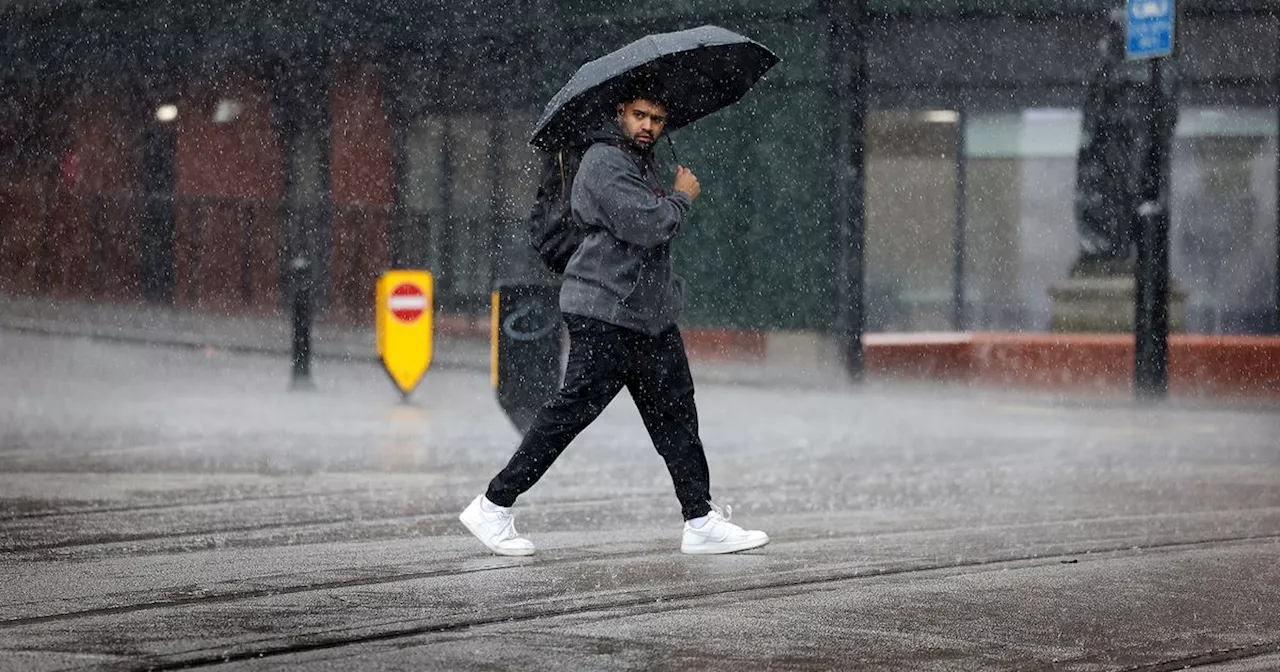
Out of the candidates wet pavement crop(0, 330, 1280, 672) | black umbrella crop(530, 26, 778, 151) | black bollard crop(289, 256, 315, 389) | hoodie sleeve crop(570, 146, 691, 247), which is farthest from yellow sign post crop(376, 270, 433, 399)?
hoodie sleeve crop(570, 146, 691, 247)

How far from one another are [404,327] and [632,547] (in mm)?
8627

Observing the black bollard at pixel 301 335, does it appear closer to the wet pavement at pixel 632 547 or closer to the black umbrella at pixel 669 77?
the wet pavement at pixel 632 547

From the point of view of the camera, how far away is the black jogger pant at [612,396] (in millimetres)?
7215

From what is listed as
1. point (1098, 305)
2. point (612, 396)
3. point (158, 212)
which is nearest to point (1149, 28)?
point (1098, 305)

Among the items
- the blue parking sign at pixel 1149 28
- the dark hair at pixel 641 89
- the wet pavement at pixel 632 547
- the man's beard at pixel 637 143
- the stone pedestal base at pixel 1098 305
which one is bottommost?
the wet pavement at pixel 632 547

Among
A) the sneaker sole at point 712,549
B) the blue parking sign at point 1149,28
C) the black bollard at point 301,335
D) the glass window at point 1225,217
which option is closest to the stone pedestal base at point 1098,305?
the glass window at point 1225,217

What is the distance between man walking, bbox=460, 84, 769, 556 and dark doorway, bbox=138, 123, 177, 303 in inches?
835

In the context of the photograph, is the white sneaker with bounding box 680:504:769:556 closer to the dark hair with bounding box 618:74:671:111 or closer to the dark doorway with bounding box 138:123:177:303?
the dark hair with bounding box 618:74:671:111

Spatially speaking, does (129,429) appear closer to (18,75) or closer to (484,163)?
(484,163)

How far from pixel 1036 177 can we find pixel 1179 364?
12.6ft

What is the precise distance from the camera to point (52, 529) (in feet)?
27.2

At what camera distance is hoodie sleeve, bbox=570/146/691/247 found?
702 cm

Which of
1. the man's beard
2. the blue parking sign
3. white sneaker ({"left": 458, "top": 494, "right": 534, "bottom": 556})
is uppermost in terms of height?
the blue parking sign

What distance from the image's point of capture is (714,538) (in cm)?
753
